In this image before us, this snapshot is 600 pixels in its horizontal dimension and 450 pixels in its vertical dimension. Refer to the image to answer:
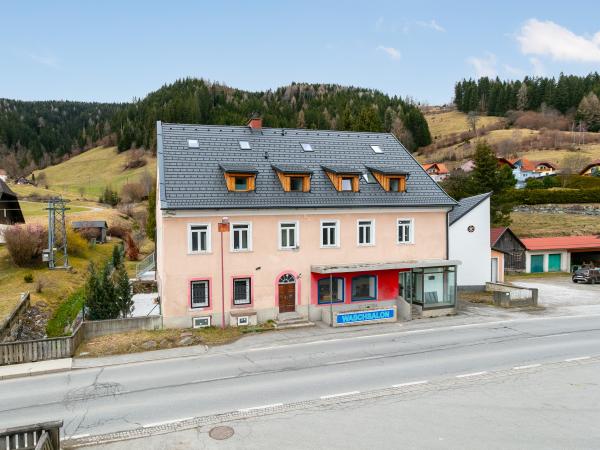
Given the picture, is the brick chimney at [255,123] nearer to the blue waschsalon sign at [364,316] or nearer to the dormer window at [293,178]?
the dormer window at [293,178]

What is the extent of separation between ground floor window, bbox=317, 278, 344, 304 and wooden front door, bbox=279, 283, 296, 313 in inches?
57.8

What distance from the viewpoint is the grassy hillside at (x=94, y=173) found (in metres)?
108

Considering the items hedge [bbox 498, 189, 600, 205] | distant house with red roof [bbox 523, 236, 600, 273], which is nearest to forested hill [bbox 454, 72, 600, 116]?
hedge [bbox 498, 189, 600, 205]

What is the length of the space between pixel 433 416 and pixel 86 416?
32.4 ft

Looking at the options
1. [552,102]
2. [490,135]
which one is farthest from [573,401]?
[552,102]

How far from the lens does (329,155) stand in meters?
28.3

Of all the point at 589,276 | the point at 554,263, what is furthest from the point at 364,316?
the point at 554,263

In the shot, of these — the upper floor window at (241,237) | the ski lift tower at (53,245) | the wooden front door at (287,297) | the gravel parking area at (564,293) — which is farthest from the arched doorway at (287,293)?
the ski lift tower at (53,245)

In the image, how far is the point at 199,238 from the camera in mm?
22906

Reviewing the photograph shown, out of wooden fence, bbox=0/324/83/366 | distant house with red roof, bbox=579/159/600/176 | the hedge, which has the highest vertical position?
distant house with red roof, bbox=579/159/600/176

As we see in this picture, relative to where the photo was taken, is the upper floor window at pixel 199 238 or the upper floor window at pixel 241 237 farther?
the upper floor window at pixel 241 237

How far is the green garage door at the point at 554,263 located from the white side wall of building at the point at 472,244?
18178 mm

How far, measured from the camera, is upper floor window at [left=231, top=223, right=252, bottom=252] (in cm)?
2348

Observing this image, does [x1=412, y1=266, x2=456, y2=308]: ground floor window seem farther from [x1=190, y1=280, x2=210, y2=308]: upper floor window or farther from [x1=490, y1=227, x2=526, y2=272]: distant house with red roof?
[x1=490, y1=227, x2=526, y2=272]: distant house with red roof
